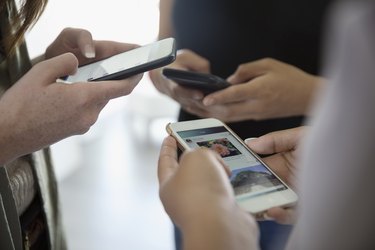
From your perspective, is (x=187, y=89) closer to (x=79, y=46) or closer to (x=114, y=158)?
(x=79, y=46)

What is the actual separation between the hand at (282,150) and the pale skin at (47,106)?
0.22m

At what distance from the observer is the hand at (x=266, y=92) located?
0.72 meters

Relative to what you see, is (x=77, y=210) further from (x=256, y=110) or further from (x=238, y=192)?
(x=238, y=192)

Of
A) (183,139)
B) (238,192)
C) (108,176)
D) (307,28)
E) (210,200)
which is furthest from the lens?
(108,176)

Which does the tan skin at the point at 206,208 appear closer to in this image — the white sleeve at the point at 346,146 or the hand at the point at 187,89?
the white sleeve at the point at 346,146

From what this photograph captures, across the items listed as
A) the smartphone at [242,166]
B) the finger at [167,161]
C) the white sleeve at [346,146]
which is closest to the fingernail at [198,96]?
the smartphone at [242,166]

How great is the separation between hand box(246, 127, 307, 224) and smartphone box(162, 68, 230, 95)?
0.55ft

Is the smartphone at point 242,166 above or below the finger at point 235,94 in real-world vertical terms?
below

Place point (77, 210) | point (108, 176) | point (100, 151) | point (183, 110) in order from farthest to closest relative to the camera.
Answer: point (100, 151) < point (108, 176) < point (77, 210) < point (183, 110)

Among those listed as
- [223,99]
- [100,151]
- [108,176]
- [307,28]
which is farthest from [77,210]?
[307,28]

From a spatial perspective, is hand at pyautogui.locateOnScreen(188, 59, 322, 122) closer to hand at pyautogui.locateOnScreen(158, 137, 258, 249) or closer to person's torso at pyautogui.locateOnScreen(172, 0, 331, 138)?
person's torso at pyautogui.locateOnScreen(172, 0, 331, 138)

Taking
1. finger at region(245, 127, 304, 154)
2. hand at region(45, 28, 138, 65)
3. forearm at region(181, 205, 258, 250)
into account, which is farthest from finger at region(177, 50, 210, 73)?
forearm at region(181, 205, 258, 250)

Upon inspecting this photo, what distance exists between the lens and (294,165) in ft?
1.83

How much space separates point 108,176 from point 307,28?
4.12 ft
